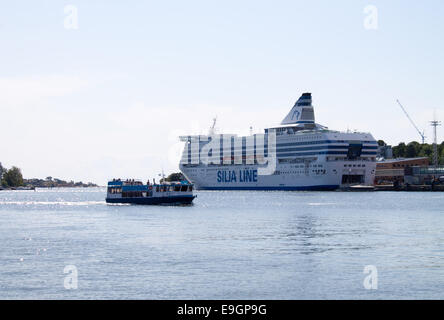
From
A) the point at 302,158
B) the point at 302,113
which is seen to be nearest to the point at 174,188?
the point at 302,158

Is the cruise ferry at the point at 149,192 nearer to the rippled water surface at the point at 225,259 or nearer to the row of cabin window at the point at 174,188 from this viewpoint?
the row of cabin window at the point at 174,188

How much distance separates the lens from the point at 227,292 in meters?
30.4

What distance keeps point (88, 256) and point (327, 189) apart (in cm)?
13300

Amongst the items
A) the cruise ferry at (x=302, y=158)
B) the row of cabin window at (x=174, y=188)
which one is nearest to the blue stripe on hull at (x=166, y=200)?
the row of cabin window at (x=174, y=188)

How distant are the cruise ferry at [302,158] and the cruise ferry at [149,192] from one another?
64.5 m

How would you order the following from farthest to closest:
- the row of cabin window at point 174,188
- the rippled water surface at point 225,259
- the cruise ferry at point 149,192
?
the row of cabin window at point 174,188
the cruise ferry at point 149,192
the rippled water surface at point 225,259

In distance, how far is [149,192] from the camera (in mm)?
111562

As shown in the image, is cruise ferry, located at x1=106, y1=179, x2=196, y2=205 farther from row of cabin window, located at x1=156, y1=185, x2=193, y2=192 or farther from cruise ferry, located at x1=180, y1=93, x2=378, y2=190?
cruise ferry, located at x1=180, y1=93, x2=378, y2=190

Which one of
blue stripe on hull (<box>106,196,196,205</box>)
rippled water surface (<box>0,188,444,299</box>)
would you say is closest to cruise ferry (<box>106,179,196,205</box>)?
blue stripe on hull (<box>106,196,196,205</box>)

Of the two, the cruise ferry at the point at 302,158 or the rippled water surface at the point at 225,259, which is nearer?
the rippled water surface at the point at 225,259

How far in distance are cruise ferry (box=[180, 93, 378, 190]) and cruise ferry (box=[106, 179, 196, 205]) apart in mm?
64481

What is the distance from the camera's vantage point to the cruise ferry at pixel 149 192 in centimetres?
10819

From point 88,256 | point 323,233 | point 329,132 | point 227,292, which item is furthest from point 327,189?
point 227,292
